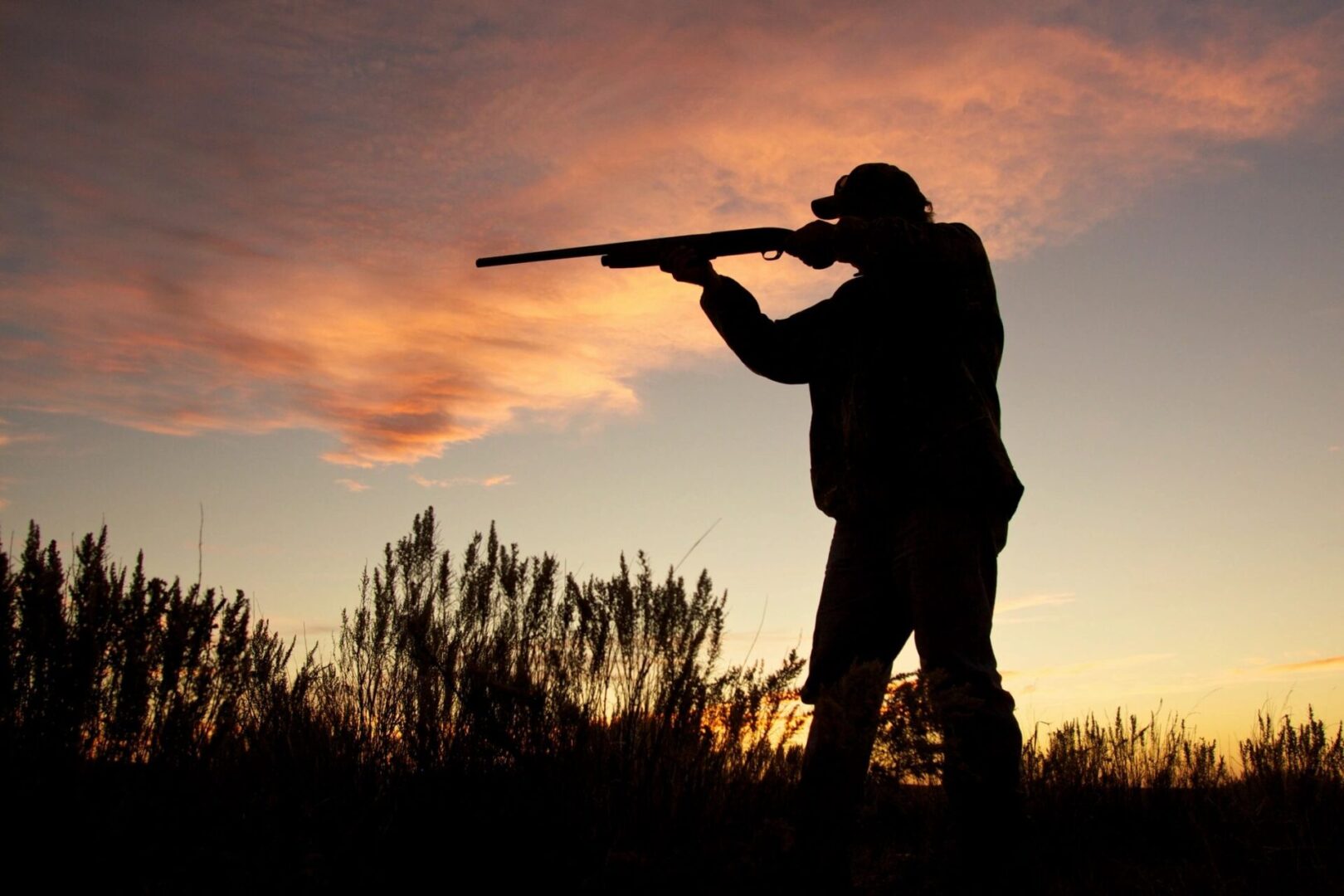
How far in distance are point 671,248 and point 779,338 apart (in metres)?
1.16

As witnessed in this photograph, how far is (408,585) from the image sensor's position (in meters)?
4.68

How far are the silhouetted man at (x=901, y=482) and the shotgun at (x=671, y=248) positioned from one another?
2.43 ft

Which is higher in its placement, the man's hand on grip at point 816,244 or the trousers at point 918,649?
the man's hand on grip at point 816,244

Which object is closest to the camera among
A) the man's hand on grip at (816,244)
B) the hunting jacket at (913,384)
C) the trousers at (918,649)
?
the trousers at (918,649)

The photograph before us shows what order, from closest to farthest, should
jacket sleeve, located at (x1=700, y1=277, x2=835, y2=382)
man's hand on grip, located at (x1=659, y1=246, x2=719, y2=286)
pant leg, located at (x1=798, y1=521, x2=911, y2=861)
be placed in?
1. pant leg, located at (x1=798, y1=521, x2=911, y2=861)
2. jacket sleeve, located at (x1=700, y1=277, x2=835, y2=382)
3. man's hand on grip, located at (x1=659, y1=246, x2=719, y2=286)

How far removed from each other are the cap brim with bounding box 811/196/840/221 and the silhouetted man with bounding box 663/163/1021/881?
17 millimetres

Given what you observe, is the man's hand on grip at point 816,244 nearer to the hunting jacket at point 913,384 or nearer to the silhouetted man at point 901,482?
the silhouetted man at point 901,482

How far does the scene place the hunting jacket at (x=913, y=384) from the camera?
123 inches

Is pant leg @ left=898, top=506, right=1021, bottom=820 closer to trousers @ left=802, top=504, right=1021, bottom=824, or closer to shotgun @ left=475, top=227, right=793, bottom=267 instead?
trousers @ left=802, top=504, right=1021, bottom=824

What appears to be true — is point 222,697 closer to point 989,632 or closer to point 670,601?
point 670,601

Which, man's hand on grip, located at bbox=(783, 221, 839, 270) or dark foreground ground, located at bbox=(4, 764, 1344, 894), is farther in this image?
man's hand on grip, located at bbox=(783, 221, 839, 270)

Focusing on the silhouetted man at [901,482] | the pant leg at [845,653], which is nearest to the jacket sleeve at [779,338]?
the silhouetted man at [901,482]

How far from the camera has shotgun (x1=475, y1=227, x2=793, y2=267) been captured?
4.52 metres

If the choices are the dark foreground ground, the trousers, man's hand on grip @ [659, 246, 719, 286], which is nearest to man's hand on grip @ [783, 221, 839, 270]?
man's hand on grip @ [659, 246, 719, 286]
